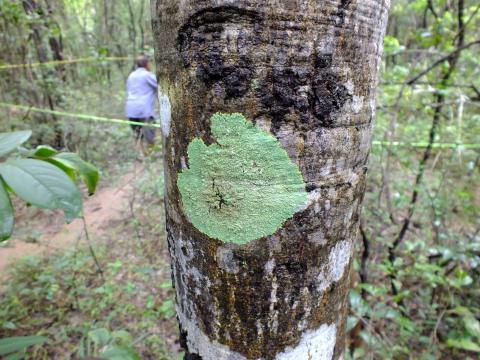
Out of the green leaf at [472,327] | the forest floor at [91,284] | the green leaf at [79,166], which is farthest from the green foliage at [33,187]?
the green leaf at [472,327]

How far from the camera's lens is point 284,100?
0.47 metres

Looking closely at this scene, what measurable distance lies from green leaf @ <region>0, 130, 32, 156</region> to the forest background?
527mm

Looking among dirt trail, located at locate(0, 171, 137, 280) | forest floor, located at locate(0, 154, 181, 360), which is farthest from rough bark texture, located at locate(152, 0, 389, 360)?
dirt trail, located at locate(0, 171, 137, 280)

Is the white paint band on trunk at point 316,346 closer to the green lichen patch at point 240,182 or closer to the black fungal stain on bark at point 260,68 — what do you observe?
the green lichen patch at point 240,182

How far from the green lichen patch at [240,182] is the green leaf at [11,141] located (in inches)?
16.9

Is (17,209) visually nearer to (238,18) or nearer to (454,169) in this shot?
(238,18)

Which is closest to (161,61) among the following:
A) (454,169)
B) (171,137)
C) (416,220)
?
(171,137)

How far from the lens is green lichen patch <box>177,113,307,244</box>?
0.49 meters

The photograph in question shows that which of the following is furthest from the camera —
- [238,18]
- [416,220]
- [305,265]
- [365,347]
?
[416,220]

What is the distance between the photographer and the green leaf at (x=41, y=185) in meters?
0.61

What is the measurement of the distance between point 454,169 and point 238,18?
10.8ft

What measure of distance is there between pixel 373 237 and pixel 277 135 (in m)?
2.11

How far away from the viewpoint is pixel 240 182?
50 centimetres

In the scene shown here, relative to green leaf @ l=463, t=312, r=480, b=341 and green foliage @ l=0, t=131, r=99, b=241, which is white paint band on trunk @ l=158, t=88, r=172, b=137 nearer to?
Result: green foliage @ l=0, t=131, r=99, b=241
